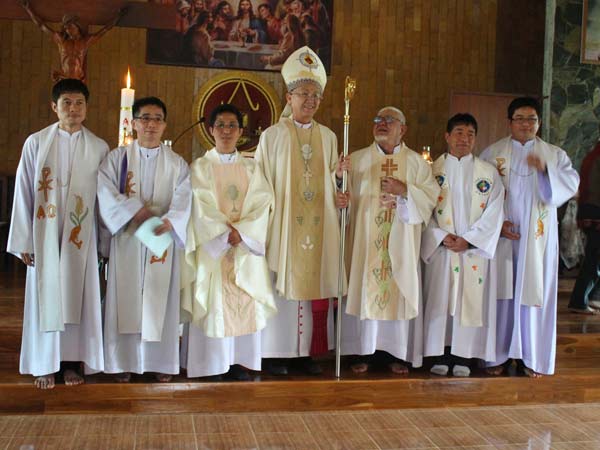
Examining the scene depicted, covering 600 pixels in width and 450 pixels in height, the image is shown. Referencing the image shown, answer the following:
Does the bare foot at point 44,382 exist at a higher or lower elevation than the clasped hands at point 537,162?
lower

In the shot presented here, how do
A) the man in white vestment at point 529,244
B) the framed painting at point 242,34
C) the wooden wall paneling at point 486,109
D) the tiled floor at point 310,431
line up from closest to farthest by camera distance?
the tiled floor at point 310,431 < the man in white vestment at point 529,244 < the framed painting at point 242,34 < the wooden wall paneling at point 486,109

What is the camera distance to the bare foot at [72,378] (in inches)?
166

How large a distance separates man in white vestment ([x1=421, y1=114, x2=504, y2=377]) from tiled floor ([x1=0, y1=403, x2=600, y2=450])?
0.48 metres

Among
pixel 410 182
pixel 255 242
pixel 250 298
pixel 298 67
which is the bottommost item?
pixel 250 298

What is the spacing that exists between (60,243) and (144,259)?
0.46 metres

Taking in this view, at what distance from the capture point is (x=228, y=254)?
4.46m

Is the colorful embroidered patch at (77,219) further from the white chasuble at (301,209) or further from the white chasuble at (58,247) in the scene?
the white chasuble at (301,209)

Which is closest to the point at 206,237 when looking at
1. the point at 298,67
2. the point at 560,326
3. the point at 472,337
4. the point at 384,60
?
the point at 298,67

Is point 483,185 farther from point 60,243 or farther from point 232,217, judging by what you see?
point 60,243

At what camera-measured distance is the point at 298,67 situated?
4668mm

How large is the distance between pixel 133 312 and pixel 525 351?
2492 mm

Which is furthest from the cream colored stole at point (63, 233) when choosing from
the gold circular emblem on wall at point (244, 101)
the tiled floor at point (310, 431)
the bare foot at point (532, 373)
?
the gold circular emblem on wall at point (244, 101)

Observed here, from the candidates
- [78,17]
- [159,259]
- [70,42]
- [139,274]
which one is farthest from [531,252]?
[78,17]

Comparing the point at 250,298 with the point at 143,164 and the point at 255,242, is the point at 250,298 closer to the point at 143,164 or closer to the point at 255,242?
the point at 255,242
